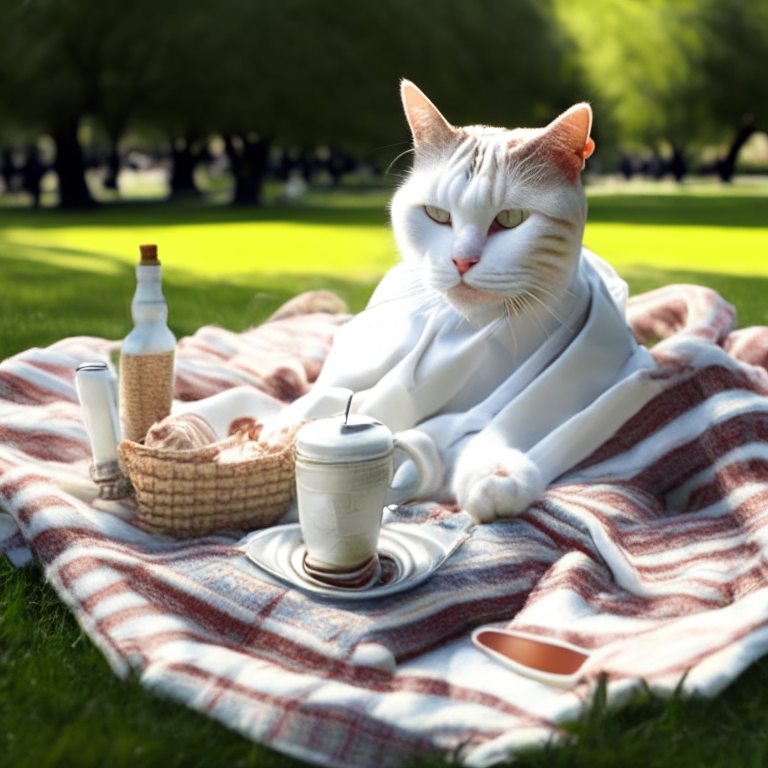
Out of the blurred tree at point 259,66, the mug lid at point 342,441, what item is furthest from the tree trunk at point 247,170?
the mug lid at point 342,441

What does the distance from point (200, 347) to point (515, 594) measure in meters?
2.07

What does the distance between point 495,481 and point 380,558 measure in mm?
316

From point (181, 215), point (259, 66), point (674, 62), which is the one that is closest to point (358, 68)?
point (259, 66)

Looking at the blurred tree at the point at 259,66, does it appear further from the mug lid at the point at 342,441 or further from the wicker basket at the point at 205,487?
the mug lid at the point at 342,441

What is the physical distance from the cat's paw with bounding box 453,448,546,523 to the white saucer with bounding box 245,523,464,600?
0.41ft

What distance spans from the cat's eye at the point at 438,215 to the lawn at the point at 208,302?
→ 0.91 ft

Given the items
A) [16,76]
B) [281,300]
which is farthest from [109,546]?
[16,76]

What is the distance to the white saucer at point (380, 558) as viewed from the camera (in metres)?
1.81

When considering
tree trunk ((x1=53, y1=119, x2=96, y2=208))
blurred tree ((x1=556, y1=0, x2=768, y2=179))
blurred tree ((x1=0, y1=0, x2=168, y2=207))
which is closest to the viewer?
blurred tree ((x1=0, y1=0, x2=168, y2=207))

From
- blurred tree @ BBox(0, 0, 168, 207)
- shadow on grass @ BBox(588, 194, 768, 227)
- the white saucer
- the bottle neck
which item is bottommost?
shadow on grass @ BBox(588, 194, 768, 227)

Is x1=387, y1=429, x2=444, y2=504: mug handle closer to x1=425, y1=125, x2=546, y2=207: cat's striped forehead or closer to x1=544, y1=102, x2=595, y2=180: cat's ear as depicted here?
x1=425, y1=125, x2=546, y2=207: cat's striped forehead

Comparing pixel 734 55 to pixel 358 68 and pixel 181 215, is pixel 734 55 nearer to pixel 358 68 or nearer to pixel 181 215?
pixel 358 68

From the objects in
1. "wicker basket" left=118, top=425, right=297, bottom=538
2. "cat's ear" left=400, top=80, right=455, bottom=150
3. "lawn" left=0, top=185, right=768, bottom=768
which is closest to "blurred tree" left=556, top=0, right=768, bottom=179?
"lawn" left=0, top=185, right=768, bottom=768

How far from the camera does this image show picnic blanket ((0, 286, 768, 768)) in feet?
4.84
